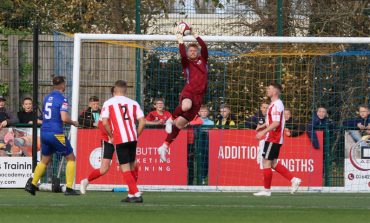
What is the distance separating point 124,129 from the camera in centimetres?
1471

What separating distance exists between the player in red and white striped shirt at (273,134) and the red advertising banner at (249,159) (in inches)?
97.5

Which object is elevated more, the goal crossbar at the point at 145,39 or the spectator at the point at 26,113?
the goal crossbar at the point at 145,39

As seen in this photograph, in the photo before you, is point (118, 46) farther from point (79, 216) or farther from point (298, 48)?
point (79, 216)

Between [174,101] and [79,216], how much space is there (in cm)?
836

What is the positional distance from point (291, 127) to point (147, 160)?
281 centimetres

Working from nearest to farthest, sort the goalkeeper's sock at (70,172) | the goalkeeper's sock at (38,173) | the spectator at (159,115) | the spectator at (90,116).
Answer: the goalkeeper's sock at (38,173) < the goalkeeper's sock at (70,172) < the spectator at (90,116) < the spectator at (159,115)

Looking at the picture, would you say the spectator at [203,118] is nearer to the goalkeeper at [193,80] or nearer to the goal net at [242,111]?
the goal net at [242,111]

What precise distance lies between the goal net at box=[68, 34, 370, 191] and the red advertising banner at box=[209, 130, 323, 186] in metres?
0.02

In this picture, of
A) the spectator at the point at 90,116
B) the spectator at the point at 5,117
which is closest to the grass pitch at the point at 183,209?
the spectator at the point at 90,116

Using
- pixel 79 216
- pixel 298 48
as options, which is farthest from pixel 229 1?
pixel 79 216

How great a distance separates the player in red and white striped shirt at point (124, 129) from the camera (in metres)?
14.7

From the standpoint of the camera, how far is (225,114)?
20250mm

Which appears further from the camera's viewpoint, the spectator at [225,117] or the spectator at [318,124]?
the spectator at [225,117]

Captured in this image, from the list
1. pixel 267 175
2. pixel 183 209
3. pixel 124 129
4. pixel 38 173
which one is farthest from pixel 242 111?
pixel 183 209
